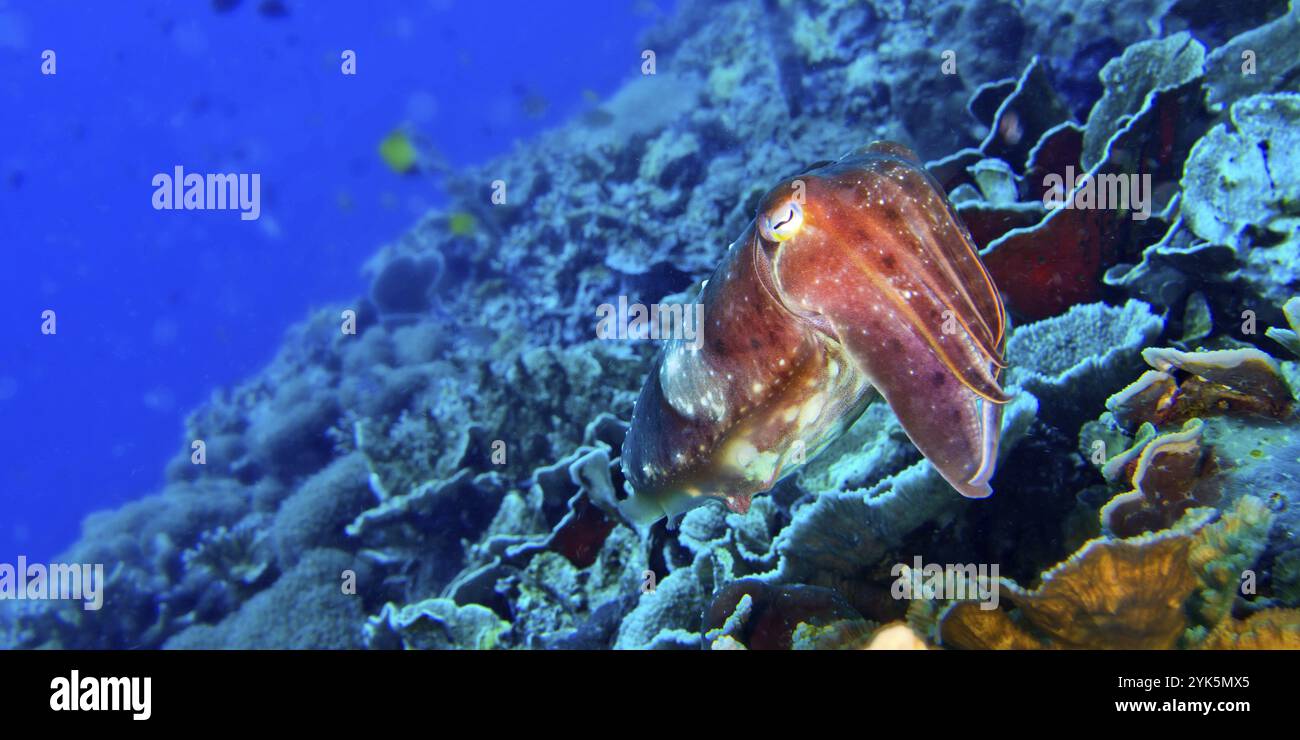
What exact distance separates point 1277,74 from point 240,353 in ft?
286

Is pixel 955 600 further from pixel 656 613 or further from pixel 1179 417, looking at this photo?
pixel 656 613

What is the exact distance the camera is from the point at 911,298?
1.78 meters

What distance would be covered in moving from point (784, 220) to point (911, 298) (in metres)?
0.44

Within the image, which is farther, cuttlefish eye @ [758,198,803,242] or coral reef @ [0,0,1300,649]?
coral reef @ [0,0,1300,649]

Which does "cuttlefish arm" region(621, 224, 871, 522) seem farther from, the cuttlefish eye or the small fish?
the small fish

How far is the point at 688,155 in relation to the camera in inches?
406

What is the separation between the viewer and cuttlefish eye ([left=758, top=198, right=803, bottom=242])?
6.27 ft

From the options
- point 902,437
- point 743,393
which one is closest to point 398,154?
point 902,437

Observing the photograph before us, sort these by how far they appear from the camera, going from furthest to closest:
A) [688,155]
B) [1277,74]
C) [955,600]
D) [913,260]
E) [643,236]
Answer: [688,155] < [643,236] < [1277,74] < [955,600] < [913,260]

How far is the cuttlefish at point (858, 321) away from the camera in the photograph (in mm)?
1774

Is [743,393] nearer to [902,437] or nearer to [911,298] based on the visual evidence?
[911,298]

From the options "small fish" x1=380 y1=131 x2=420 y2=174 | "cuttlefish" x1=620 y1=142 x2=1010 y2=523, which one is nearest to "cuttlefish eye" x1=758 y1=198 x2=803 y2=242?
"cuttlefish" x1=620 y1=142 x2=1010 y2=523

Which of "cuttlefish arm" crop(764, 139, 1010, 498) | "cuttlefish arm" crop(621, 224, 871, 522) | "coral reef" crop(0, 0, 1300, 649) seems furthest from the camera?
"coral reef" crop(0, 0, 1300, 649)

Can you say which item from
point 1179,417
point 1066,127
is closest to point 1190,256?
point 1179,417
